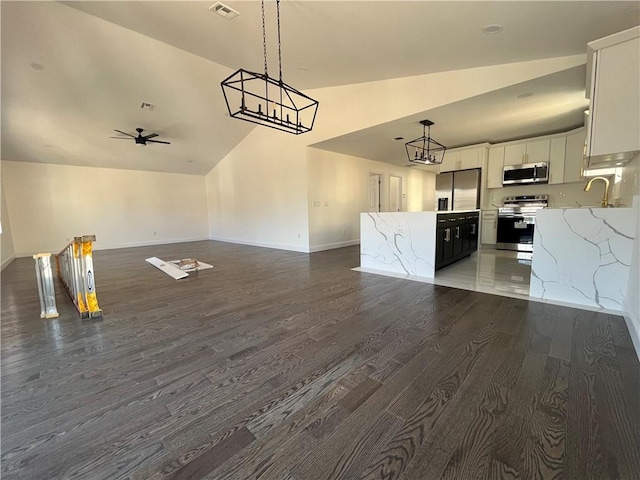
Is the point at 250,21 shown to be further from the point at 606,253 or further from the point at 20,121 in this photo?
the point at 20,121

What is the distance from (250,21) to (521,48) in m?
3.01

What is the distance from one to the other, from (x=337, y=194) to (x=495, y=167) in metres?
3.72

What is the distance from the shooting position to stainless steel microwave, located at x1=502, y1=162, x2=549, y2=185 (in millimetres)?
5643

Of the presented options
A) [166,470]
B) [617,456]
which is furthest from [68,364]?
[617,456]

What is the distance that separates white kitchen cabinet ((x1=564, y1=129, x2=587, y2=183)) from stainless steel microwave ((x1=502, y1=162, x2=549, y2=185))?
0.31 m

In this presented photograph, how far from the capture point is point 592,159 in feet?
8.81

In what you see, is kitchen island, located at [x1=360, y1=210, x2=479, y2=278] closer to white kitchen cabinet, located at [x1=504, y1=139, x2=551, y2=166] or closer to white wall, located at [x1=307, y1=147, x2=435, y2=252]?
white wall, located at [x1=307, y1=147, x2=435, y2=252]

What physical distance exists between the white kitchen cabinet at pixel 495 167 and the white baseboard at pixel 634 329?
4562 mm

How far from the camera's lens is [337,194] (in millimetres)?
7055

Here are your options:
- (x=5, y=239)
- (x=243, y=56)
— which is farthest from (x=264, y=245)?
(x=5, y=239)

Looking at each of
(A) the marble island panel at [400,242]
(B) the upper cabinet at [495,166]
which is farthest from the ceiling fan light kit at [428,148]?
Answer: (A) the marble island panel at [400,242]

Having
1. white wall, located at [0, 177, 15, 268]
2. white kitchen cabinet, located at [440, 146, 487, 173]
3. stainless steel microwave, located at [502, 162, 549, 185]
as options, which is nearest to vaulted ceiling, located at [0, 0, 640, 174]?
white kitchen cabinet, located at [440, 146, 487, 173]

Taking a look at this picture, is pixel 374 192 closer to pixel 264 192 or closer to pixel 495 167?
pixel 495 167

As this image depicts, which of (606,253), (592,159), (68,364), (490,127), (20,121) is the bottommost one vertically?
(68,364)
